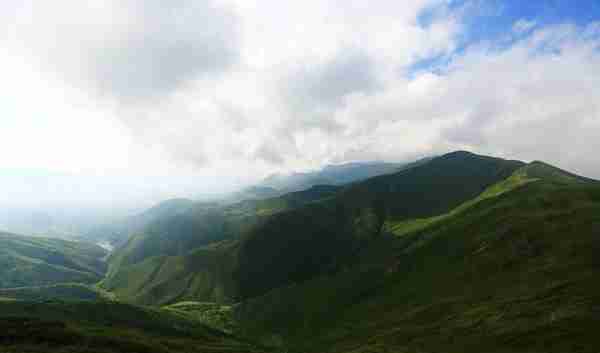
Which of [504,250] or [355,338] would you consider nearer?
[355,338]

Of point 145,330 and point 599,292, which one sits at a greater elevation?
point 599,292

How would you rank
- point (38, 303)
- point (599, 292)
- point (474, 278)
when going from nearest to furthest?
1. point (599, 292)
2. point (474, 278)
3. point (38, 303)

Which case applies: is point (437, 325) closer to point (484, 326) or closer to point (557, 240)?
point (484, 326)

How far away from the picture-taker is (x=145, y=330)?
185500mm

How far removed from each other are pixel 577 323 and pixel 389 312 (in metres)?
97.7

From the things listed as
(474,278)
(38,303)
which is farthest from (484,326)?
(38,303)

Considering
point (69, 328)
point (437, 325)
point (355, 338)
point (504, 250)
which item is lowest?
point (355, 338)

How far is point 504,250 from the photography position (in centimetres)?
18562

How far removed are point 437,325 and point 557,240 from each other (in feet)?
257

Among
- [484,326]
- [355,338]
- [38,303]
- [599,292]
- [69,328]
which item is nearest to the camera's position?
[599,292]

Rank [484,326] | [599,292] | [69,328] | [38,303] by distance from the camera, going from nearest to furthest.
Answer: [599,292] < [484,326] < [69,328] < [38,303]

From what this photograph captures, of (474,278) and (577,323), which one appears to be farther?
Result: (474,278)

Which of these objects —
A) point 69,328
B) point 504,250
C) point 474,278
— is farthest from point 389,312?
point 69,328

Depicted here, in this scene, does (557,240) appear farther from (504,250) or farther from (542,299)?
(542,299)
